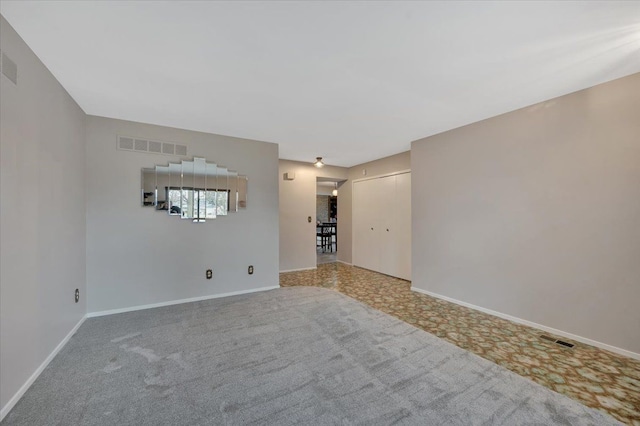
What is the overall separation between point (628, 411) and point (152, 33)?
4.03 meters

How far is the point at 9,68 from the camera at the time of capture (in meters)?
1.65

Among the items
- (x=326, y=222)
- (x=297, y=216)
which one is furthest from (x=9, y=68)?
(x=326, y=222)

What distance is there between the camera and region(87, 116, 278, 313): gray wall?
3072mm

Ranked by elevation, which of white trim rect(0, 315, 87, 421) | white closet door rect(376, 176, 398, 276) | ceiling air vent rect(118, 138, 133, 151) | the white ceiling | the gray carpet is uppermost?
the white ceiling

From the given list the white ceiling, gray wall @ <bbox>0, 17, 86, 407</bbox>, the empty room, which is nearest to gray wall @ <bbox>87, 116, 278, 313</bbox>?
the empty room

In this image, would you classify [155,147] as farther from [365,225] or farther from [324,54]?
[365,225]

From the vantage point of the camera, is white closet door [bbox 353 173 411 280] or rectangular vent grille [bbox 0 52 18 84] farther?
white closet door [bbox 353 173 411 280]

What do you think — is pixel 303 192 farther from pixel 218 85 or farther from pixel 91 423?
pixel 91 423

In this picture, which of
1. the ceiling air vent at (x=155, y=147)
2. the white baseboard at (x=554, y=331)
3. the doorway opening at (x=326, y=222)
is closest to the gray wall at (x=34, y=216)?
the ceiling air vent at (x=155, y=147)

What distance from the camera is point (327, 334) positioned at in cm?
258

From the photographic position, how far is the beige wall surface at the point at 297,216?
5418 millimetres

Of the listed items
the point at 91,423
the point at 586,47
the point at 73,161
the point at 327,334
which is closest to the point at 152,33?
the point at 73,161

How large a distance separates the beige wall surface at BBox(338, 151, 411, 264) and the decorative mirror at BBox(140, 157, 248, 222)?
2.90m

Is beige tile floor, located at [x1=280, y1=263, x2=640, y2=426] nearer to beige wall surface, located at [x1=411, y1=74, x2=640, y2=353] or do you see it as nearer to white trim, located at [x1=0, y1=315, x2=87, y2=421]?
beige wall surface, located at [x1=411, y1=74, x2=640, y2=353]
